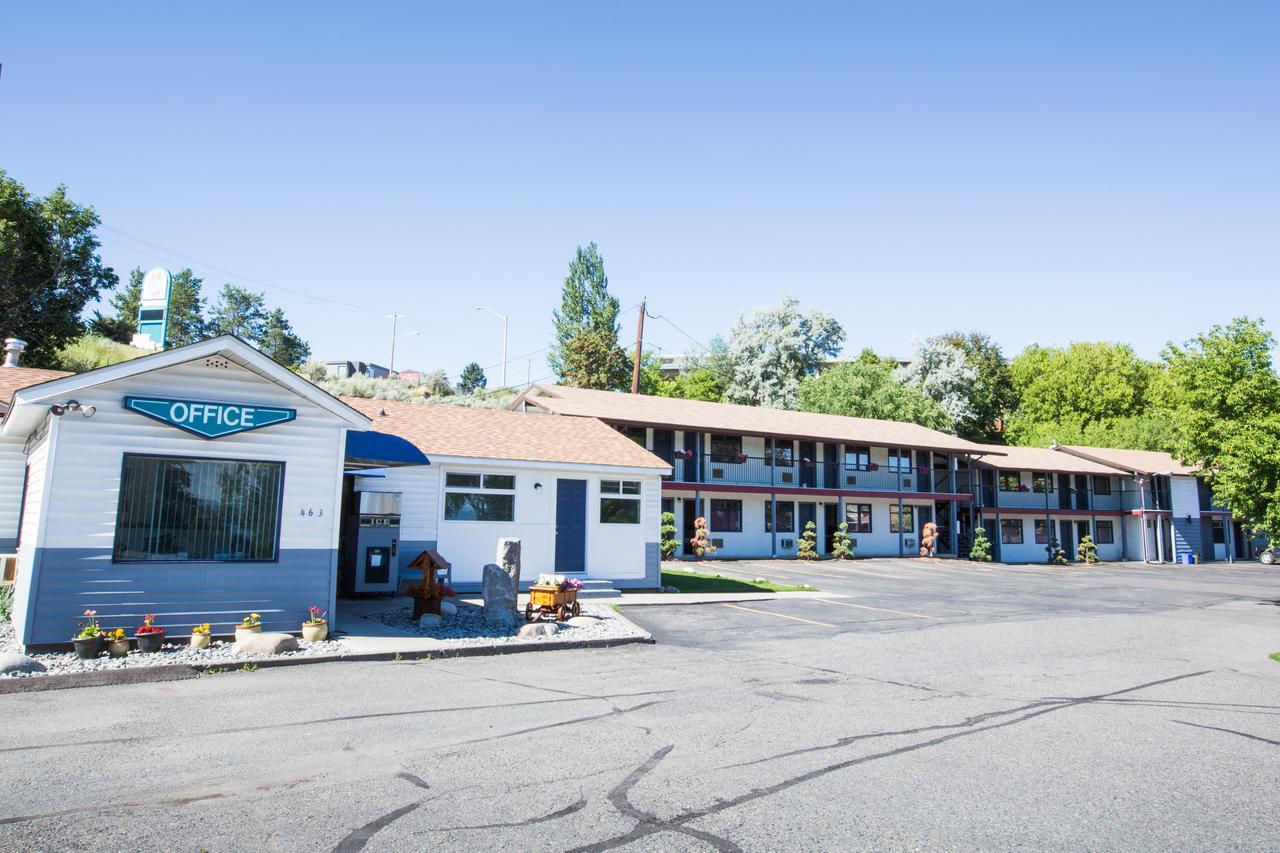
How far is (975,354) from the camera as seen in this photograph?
6297 centimetres

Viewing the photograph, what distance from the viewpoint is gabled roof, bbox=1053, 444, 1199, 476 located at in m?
45.8

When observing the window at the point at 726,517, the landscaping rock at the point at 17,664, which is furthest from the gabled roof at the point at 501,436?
the window at the point at 726,517

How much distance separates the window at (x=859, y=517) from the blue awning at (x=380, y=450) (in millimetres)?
27646

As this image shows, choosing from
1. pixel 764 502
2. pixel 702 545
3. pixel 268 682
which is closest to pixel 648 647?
pixel 268 682

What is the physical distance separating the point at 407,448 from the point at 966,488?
35.9 metres

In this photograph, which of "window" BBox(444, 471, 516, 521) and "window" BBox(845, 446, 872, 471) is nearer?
"window" BBox(444, 471, 516, 521)

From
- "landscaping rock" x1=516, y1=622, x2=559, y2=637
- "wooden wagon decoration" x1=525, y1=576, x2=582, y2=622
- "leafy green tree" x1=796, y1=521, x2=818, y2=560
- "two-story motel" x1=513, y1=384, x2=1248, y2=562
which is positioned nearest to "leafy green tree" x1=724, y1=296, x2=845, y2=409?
"two-story motel" x1=513, y1=384, x2=1248, y2=562

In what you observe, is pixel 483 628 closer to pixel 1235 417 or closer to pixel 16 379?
pixel 16 379

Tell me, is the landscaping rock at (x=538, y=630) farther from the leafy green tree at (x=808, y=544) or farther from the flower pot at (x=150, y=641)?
the leafy green tree at (x=808, y=544)

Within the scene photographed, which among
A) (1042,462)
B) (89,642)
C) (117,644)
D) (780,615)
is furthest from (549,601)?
(1042,462)

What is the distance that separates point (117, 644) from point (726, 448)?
27.4m

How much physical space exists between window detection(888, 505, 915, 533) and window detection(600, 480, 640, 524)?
22900 millimetres

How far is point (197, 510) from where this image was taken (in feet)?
36.7

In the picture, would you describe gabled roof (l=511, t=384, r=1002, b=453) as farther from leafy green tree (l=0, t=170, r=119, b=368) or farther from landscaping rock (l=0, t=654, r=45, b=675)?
landscaping rock (l=0, t=654, r=45, b=675)
